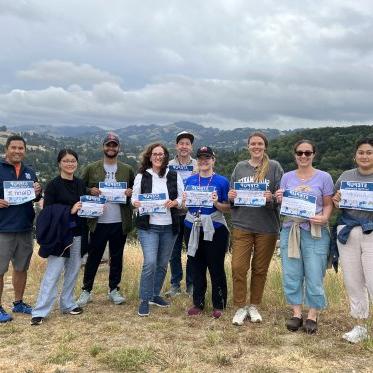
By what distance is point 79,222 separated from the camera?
6.22 m

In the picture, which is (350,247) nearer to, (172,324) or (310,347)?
(310,347)

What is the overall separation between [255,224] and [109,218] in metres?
2.32

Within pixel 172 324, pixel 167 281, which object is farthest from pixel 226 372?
pixel 167 281

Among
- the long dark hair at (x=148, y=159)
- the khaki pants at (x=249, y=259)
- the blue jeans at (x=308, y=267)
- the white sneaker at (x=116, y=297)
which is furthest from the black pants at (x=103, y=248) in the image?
the blue jeans at (x=308, y=267)

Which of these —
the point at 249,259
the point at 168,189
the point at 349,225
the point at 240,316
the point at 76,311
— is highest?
the point at 168,189

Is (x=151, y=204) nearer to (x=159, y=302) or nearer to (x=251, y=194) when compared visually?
(x=251, y=194)

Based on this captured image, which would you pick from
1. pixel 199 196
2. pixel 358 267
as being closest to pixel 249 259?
pixel 199 196

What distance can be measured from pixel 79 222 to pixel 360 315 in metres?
4.06

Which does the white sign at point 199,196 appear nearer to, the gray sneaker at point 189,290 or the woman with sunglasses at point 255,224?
the woman with sunglasses at point 255,224

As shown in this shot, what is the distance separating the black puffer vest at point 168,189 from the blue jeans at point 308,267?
163cm

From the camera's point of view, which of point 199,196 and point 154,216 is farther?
point 154,216

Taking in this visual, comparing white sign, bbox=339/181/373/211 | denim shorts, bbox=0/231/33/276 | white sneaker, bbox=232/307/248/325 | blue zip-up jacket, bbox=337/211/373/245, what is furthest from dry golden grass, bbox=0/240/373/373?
white sign, bbox=339/181/373/211

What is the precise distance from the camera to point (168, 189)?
20.3ft

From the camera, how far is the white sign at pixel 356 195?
4.92 metres
